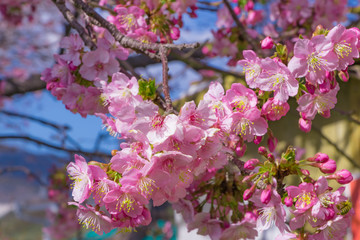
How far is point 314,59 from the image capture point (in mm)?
1097

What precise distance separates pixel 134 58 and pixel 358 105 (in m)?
2.01

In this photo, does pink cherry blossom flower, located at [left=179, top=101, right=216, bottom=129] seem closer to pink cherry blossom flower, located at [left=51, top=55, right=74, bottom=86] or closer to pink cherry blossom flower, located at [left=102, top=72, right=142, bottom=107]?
pink cherry blossom flower, located at [left=102, top=72, right=142, bottom=107]

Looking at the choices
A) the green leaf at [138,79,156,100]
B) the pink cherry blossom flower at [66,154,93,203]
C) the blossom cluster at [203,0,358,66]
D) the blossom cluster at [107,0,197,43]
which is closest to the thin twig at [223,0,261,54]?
the blossom cluster at [203,0,358,66]

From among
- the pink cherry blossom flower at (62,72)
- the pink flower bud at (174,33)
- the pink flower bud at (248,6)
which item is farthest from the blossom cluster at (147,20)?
the pink flower bud at (248,6)

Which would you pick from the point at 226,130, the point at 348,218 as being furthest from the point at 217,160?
the point at 348,218

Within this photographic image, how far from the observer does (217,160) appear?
1223 millimetres

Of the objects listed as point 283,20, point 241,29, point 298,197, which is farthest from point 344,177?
point 283,20

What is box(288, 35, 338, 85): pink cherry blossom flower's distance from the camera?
3.63 ft

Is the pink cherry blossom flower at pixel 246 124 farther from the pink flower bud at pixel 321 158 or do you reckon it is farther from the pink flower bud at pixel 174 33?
the pink flower bud at pixel 174 33

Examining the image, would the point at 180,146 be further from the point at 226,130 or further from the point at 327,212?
the point at 327,212

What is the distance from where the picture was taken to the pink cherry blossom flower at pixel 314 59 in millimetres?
1105

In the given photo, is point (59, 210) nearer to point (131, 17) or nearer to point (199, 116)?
point (131, 17)

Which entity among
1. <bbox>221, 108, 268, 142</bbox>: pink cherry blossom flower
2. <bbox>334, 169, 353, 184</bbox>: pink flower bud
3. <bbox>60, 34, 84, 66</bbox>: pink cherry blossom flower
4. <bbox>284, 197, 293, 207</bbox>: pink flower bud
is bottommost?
<bbox>284, 197, 293, 207</bbox>: pink flower bud

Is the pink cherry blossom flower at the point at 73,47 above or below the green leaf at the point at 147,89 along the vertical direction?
below
